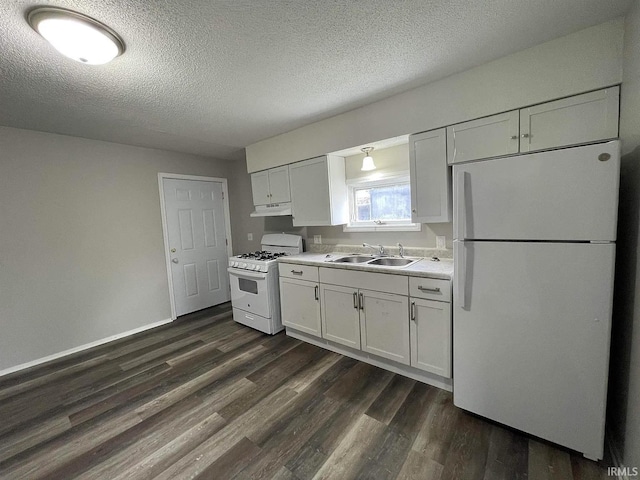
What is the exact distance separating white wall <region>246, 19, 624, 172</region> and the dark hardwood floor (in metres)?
2.13

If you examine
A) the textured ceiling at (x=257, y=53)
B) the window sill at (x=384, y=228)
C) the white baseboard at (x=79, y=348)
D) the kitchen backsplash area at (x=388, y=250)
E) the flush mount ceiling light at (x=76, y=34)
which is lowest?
the white baseboard at (x=79, y=348)

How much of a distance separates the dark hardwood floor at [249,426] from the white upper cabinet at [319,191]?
1.48 metres

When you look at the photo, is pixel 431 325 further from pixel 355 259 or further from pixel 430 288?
pixel 355 259

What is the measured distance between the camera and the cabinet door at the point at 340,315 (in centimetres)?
245

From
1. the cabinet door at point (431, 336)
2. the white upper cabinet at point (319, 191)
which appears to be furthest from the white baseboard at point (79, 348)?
the cabinet door at point (431, 336)

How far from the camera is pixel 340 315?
255 centimetres

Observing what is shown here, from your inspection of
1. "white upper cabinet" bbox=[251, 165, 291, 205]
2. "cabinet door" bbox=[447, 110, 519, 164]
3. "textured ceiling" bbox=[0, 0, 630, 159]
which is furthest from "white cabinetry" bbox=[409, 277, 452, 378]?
"white upper cabinet" bbox=[251, 165, 291, 205]

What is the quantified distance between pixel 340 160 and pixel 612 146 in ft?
7.21

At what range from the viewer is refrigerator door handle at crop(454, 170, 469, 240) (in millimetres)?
1570

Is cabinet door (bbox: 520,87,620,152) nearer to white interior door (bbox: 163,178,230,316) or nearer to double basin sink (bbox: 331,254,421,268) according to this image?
double basin sink (bbox: 331,254,421,268)

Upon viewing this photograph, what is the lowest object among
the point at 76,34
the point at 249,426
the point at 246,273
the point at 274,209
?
the point at 249,426

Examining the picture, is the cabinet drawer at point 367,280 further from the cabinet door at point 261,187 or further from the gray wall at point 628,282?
the cabinet door at point 261,187

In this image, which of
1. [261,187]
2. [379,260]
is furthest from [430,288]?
[261,187]

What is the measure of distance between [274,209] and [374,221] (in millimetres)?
1328
